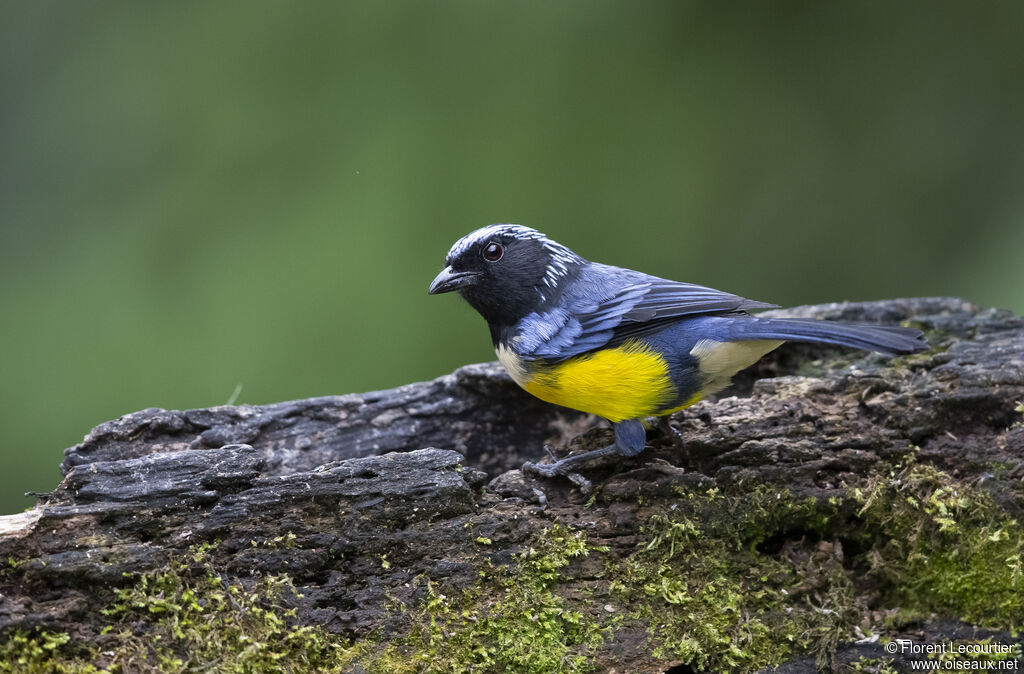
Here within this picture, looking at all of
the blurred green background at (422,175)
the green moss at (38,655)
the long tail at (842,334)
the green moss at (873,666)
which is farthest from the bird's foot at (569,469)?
the blurred green background at (422,175)

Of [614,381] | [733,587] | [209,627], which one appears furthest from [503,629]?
[614,381]

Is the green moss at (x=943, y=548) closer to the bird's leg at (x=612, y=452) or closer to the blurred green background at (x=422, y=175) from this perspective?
the bird's leg at (x=612, y=452)

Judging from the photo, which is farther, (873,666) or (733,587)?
(733,587)

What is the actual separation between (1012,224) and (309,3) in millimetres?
5207

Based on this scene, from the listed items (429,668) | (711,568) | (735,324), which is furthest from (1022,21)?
(429,668)

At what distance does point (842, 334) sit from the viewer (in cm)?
376

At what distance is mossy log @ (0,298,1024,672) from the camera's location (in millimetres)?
3146

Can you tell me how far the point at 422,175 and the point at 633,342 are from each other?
9.81ft

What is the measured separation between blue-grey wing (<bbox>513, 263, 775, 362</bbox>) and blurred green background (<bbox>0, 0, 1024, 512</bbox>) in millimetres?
2314

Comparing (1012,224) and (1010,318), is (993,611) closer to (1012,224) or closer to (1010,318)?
(1010,318)

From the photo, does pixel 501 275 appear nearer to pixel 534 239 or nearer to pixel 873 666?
pixel 534 239

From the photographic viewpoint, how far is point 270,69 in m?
6.47

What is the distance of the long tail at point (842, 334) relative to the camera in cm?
368

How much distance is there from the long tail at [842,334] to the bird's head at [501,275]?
948 millimetres
